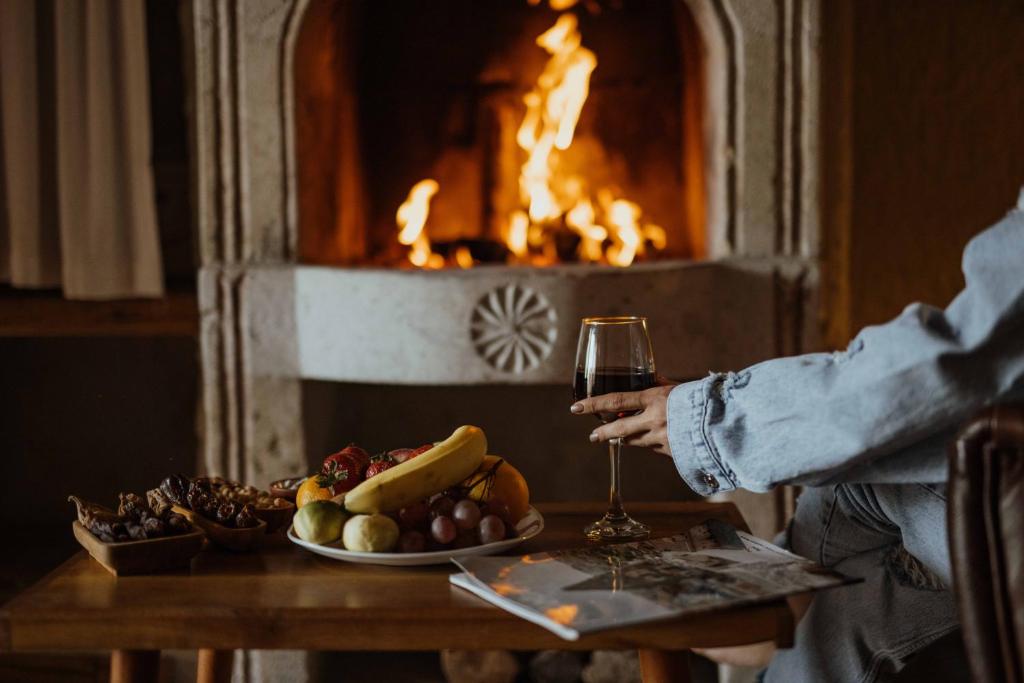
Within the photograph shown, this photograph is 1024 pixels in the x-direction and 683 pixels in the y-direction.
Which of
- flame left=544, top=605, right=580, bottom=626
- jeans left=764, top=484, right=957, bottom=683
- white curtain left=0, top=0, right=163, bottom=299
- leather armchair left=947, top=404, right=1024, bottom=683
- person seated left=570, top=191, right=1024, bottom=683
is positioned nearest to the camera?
leather armchair left=947, top=404, right=1024, bottom=683

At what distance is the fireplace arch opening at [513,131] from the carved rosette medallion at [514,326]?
1.62 ft

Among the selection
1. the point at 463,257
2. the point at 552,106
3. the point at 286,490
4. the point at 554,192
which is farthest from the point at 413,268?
the point at 286,490

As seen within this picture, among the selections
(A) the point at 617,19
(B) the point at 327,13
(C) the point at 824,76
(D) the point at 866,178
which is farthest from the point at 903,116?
(B) the point at 327,13

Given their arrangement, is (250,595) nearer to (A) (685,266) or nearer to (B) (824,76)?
(A) (685,266)

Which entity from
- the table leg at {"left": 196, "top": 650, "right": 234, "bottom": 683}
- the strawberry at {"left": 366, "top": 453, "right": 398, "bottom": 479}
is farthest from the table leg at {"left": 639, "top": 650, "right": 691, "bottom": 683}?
the table leg at {"left": 196, "top": 650, "right": 234, "bottom": 683}

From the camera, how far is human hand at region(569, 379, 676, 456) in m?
1.33

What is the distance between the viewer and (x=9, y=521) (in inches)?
128

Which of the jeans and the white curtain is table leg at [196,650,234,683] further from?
the white curtain

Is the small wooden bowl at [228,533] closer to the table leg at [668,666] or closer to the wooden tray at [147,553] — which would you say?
the wooden tray at [147,553]

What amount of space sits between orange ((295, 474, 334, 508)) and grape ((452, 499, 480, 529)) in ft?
0.58

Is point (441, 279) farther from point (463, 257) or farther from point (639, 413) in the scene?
point (639, 413)

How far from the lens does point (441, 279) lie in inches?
98.7

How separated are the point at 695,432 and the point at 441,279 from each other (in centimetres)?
130

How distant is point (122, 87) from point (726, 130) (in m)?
1.44
